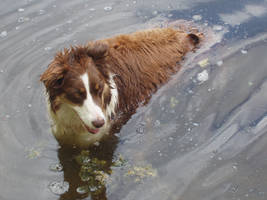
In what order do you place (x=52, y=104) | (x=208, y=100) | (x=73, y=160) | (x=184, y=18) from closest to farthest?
1. (x=52, y=104)
2. (x=73, y=160)
3. (x=208, y=100)
4. (x=184, y=18)

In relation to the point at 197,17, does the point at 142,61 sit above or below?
above

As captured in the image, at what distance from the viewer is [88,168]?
202 inches

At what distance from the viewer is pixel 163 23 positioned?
776 centimetres

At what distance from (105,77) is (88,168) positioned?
1.24 meters

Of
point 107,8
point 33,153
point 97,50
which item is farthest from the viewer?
point 107,8

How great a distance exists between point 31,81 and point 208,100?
9.79 ft

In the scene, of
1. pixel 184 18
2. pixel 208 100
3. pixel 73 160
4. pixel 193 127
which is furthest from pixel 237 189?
pixel 184 18

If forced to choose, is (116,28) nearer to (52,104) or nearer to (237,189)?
(52,104)

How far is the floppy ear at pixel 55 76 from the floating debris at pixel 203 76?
8.94 ft

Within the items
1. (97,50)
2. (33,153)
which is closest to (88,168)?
(33,153)

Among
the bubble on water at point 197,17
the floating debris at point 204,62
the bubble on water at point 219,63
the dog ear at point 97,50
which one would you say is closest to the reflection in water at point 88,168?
the dog ear at point 97,50

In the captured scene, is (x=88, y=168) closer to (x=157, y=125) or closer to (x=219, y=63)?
(x=157, y=125)

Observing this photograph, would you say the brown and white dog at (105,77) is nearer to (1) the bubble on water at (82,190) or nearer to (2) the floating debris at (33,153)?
(2) the floating debris at (33,153)

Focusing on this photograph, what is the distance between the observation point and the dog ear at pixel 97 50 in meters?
4.74
